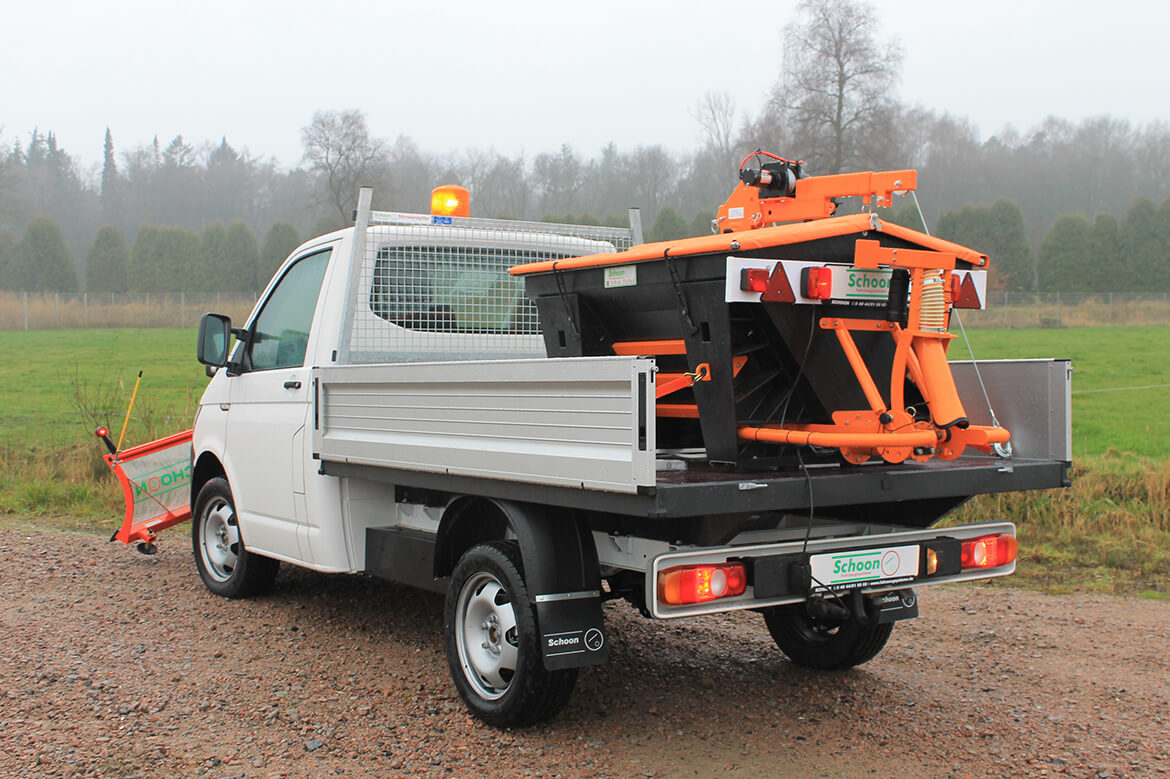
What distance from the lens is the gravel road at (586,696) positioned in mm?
3967

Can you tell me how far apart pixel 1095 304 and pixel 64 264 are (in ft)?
154

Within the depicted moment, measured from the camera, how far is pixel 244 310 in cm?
4181

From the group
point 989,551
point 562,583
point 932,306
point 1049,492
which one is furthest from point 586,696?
point 1049,492

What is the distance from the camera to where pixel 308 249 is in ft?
19.8

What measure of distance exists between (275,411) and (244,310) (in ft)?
124

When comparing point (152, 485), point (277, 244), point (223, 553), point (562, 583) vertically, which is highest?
point (277, 244)

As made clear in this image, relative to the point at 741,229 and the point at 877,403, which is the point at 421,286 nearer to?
the point at 741,229

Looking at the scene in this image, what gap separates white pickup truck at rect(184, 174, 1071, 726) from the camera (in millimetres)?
3645

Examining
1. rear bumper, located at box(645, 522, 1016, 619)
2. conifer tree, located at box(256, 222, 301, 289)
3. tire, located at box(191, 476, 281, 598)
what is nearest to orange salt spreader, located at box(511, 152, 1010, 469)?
rear bumper, located at box(645, 522, 1016, 619)

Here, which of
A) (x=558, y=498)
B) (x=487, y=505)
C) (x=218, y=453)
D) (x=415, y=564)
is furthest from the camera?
(x=218, y=453)

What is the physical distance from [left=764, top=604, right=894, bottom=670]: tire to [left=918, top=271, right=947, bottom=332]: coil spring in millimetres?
1415

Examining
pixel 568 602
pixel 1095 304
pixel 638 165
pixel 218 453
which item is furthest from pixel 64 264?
pixel 568 602

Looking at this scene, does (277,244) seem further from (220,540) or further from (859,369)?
(859,369)

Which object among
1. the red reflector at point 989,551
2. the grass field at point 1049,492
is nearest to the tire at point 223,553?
the grass field at point 1049,492
